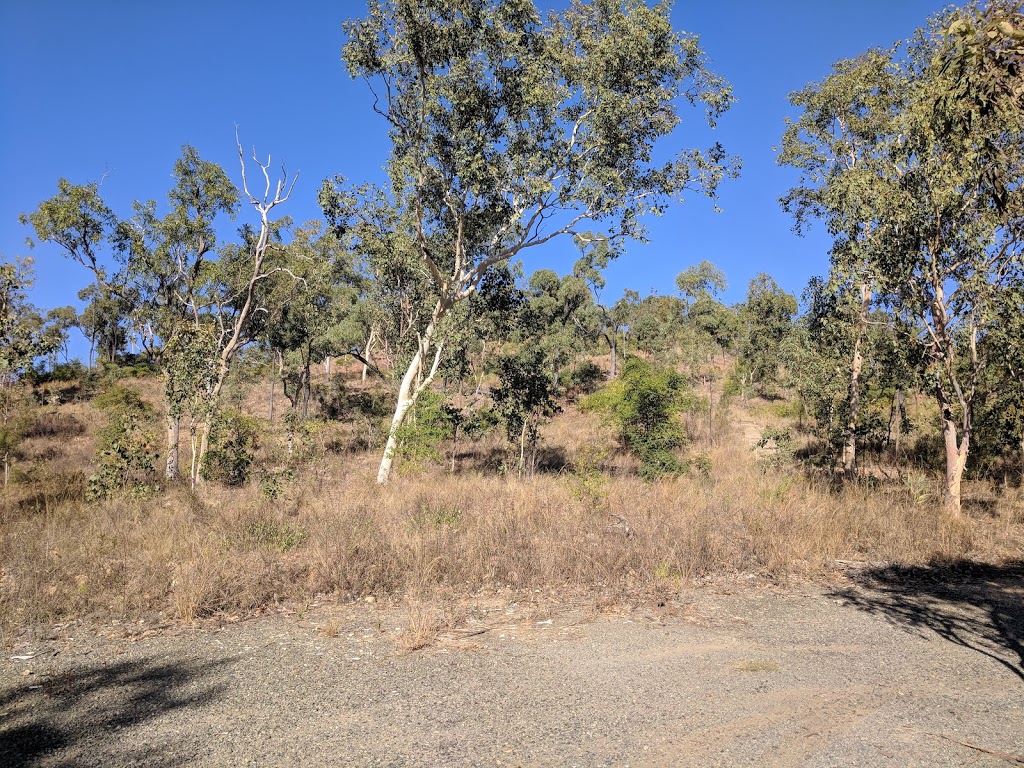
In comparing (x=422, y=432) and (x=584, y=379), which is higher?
(x=584, y=379)

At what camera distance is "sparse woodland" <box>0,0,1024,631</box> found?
7.34 m

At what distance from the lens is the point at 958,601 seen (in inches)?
275

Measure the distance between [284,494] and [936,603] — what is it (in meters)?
9.66

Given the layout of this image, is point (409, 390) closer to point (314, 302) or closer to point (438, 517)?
point (438, 517)

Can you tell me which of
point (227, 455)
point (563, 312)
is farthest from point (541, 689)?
point (563, 312)

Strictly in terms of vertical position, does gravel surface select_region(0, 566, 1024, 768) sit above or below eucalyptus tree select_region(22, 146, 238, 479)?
→ below

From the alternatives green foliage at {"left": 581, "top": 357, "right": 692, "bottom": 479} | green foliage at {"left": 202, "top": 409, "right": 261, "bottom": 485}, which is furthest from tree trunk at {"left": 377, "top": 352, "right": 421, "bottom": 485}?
green foliage at {"left": 581, "top": 357, "right": 692, "bottom": 479}

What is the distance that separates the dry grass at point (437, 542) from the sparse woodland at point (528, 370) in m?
0.05

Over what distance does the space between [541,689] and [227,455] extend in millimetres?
12641

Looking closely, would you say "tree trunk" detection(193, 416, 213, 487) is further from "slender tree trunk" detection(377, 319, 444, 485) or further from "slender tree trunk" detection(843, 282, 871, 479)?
"slender tree trunk" detection(843, 282, 871, 479)

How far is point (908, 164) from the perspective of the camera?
1216cm

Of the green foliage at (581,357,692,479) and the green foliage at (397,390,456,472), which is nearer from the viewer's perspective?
the green foliage at (397,390,456,472)

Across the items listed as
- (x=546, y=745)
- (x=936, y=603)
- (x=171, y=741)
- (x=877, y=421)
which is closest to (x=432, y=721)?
(x=546, y=745)

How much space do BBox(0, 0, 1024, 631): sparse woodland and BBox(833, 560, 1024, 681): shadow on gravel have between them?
1.86 feet
